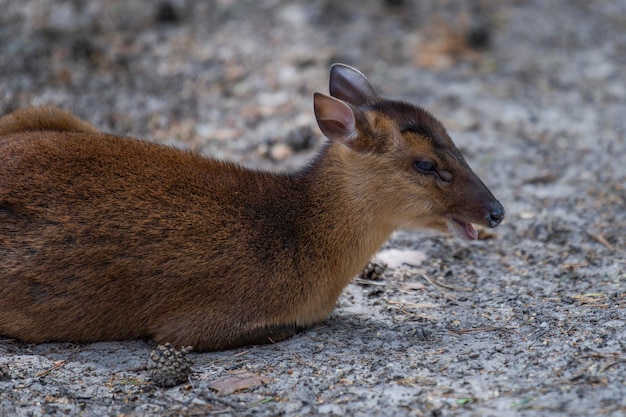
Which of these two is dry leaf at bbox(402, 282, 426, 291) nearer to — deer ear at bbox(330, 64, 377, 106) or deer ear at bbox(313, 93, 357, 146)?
deer ear at bbox(313, 93, 357, 146)

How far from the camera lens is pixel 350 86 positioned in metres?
5.76

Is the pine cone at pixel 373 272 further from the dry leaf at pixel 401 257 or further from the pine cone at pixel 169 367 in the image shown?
the pine cone at pixel 169 367

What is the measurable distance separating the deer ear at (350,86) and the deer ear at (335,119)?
0.49 m

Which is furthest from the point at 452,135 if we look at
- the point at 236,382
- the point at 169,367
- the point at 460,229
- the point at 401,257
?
the point at 169,367

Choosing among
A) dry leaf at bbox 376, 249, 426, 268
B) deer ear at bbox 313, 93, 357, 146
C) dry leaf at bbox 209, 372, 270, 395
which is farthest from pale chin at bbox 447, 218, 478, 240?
dry leaf at bbox 209, 372, 270, 395

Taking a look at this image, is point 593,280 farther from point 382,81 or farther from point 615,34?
point 615,34

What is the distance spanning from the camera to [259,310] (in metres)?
4.98

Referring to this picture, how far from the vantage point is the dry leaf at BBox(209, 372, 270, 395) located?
4.38 metres

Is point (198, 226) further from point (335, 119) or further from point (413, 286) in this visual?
point (413, 286)

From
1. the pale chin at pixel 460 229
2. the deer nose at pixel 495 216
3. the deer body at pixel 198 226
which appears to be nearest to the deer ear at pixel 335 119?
the deer body at pixel 198 226

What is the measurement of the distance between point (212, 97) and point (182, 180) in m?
4.12

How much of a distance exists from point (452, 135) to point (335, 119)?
323 centimetres

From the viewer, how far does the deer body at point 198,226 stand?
478 cm

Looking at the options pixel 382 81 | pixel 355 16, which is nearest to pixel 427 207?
pixel 382 81
